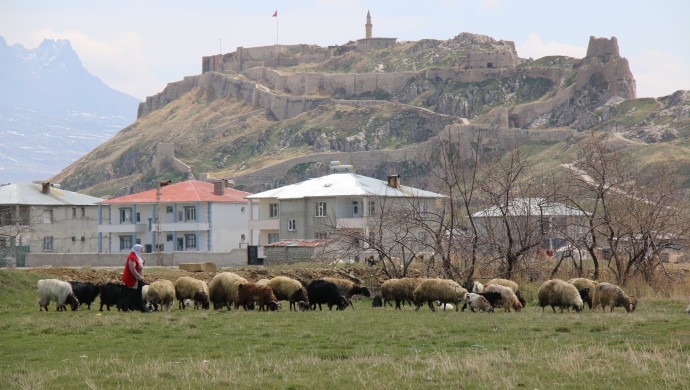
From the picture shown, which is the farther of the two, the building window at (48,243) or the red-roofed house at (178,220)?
the red-roofed house at (178,220)

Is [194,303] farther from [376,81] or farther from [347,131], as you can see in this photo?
[376,81]

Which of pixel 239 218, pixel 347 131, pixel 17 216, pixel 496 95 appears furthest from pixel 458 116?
pixel 17 216

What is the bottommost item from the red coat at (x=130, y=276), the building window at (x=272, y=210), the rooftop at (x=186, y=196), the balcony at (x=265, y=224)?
the red coat at (x=130, y=276)

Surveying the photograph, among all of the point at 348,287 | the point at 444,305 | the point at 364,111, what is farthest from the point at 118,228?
the point at 364,111

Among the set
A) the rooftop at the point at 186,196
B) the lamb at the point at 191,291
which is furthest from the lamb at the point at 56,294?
the rooftop at the point at 186,196

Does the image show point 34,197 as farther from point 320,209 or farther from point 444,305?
point 444,305

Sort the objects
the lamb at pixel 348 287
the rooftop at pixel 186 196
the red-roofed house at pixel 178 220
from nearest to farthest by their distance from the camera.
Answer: the lamb at pixel 348 287 → the red-roofed house at pixel 178 220 → the rooftop at pixel 186 196

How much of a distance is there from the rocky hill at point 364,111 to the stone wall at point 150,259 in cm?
6200

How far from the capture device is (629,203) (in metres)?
33.8

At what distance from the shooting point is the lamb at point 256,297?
24391mm

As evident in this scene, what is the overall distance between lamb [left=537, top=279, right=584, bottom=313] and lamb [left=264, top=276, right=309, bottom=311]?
5.32 metres

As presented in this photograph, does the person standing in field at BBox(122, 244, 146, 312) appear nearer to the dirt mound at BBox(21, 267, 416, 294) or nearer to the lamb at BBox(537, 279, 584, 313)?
the dirt mound at BBox(21, 267, 416, 294)

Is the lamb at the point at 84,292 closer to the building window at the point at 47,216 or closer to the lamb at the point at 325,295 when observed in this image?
the lamb at the point at 325,295

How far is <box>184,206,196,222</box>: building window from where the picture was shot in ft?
254
